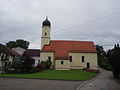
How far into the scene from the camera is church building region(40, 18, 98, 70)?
141ft

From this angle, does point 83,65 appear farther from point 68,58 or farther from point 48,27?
point 48,27

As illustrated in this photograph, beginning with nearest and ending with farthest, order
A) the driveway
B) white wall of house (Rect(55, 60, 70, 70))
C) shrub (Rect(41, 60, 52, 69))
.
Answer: the driveway < shrub (Rect(41, 60, 52, 69)) < white wall of house (Rect(55, 60, 70, 70))

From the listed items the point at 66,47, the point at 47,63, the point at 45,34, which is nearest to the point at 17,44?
the point at 45,34

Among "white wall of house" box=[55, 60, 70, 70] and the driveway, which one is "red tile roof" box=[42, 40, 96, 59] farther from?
the driveway

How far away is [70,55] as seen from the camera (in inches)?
1820

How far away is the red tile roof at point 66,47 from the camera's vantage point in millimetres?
45094

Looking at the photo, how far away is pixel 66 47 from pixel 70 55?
2.80m

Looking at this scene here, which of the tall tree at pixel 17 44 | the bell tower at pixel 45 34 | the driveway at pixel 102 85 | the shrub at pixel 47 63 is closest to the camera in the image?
the driveway at pixel 102 85

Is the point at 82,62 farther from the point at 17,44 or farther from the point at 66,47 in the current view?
the point at 17,44

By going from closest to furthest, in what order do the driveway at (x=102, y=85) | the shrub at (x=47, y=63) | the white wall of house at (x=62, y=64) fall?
the driveway at (x=102, y=85)
the shrub at (x=47, y=63)
the white wall of house at (x=62, y=64)

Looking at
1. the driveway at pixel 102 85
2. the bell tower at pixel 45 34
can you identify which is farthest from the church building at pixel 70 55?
the driveway at pixel 102 85

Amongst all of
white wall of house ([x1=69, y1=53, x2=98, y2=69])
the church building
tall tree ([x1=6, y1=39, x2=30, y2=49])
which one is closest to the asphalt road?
the church building

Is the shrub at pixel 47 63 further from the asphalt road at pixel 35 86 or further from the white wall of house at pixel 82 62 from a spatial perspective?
the asphalt road at pixel 35 86

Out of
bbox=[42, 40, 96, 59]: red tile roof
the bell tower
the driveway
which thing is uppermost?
the bell tower
